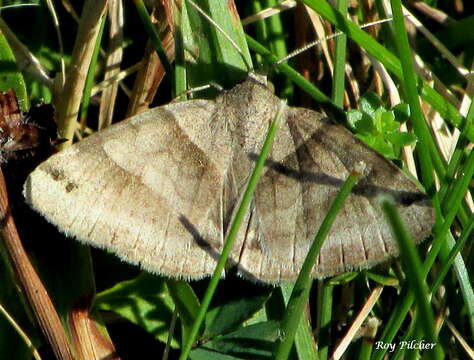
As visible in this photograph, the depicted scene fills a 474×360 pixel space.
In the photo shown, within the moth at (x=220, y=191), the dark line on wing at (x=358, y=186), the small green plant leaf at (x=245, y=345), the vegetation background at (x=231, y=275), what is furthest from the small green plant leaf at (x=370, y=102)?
the small green plant leaf at (x=245, y=345)

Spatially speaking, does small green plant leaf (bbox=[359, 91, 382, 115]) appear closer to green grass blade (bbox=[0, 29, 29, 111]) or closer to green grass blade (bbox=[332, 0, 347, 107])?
green grass blade (bbox=[332, 0, 347, 107])

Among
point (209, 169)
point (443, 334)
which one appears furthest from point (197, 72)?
point (443, 334)

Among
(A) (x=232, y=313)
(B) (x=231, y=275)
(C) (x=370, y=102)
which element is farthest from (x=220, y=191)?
(C) (x=370, y=102)

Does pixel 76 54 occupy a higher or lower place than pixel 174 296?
higher

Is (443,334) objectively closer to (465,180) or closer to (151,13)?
(465,180)

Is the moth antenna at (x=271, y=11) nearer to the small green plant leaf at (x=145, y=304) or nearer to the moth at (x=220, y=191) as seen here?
the moth at (x=220, y=191)

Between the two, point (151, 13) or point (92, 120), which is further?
point (92, 120)
